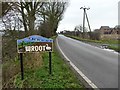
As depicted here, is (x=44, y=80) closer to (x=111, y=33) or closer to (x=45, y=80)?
(x=45, y=80)

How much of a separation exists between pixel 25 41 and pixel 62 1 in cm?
4881

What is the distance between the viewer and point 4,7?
46.9 feet

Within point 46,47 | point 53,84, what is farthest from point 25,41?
point 53,84

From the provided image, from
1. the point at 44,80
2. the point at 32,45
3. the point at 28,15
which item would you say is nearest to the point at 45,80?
the point at 44,80

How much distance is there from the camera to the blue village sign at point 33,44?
1052 centimetres

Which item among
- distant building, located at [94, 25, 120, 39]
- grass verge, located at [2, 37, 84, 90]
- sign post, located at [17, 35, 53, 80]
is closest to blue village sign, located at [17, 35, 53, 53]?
sign post, located at [17, 35, 53, 80]

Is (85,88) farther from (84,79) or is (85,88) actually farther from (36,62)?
(36,62)

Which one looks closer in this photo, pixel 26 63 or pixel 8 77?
pixel 8 77

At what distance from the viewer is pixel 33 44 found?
1066 cm

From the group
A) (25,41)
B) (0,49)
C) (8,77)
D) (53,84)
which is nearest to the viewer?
(53,84)

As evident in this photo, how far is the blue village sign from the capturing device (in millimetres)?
10523

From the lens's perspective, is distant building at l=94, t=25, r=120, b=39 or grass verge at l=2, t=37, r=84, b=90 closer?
grass verge at l=2, t=37, r=84, b=90

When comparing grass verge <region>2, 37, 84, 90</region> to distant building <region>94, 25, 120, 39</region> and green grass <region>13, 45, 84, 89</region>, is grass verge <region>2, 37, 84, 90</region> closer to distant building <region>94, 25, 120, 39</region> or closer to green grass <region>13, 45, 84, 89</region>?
green grass <region>13, 45, 84, 89</region>

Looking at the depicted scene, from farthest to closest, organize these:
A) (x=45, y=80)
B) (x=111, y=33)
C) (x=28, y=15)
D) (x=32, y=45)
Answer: (x=111, y=33), (x=28, y=15), (x=32, y=45), (x=45, y=80)
